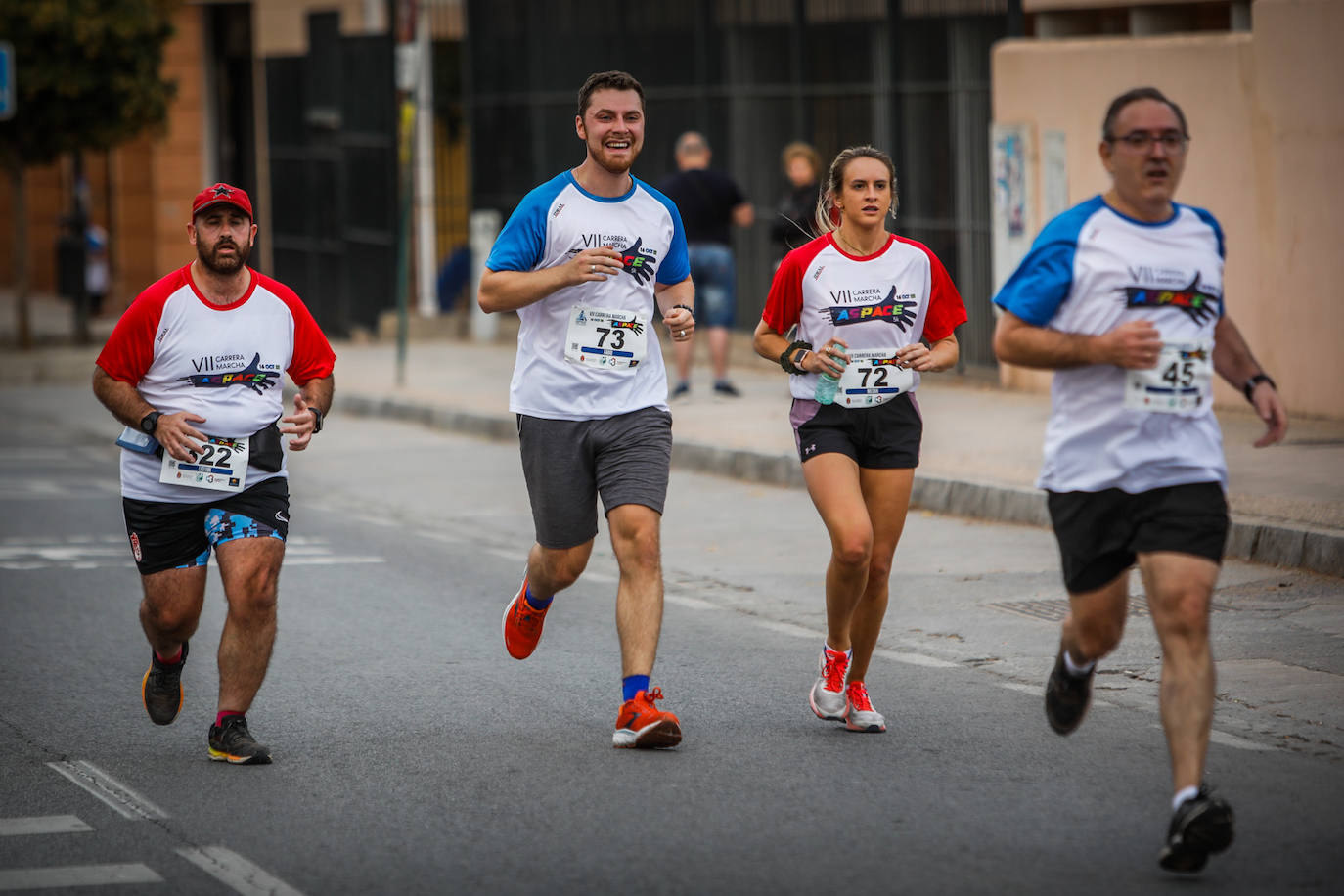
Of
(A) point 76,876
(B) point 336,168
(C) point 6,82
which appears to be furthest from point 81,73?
(A) point 76,876

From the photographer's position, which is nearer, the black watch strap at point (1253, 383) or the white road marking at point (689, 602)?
the black watch strap at point (1253, 383)

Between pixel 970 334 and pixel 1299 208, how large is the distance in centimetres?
407

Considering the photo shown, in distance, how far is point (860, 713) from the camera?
695cm

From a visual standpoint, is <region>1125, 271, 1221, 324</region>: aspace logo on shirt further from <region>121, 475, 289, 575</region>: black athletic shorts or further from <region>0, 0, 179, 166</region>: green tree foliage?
<region>0, 0, 179, 166</region>: green tree foliage

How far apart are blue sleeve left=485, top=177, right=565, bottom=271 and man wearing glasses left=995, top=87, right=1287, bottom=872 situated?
180cm

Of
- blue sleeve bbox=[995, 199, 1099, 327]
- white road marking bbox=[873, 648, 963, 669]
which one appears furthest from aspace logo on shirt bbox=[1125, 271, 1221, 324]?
white road marking bbox=[873, 648, 963, 669]

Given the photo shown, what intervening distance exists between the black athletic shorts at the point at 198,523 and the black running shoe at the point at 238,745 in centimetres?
52

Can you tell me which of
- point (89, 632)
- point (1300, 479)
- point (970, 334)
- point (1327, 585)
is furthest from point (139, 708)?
point (970, 334)

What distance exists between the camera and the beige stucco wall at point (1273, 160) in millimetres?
13602

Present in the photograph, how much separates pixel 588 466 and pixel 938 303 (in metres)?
1.28

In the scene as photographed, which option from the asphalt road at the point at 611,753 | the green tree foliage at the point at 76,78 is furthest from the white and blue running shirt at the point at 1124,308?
the green tree foliage at the point at 76,78

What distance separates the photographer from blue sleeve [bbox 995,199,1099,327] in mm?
5539

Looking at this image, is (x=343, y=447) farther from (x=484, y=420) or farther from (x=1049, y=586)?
(x=1049, y=586)

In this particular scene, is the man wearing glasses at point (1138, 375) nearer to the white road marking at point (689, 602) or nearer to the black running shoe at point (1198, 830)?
the black running shoe at point (1198, 830)
